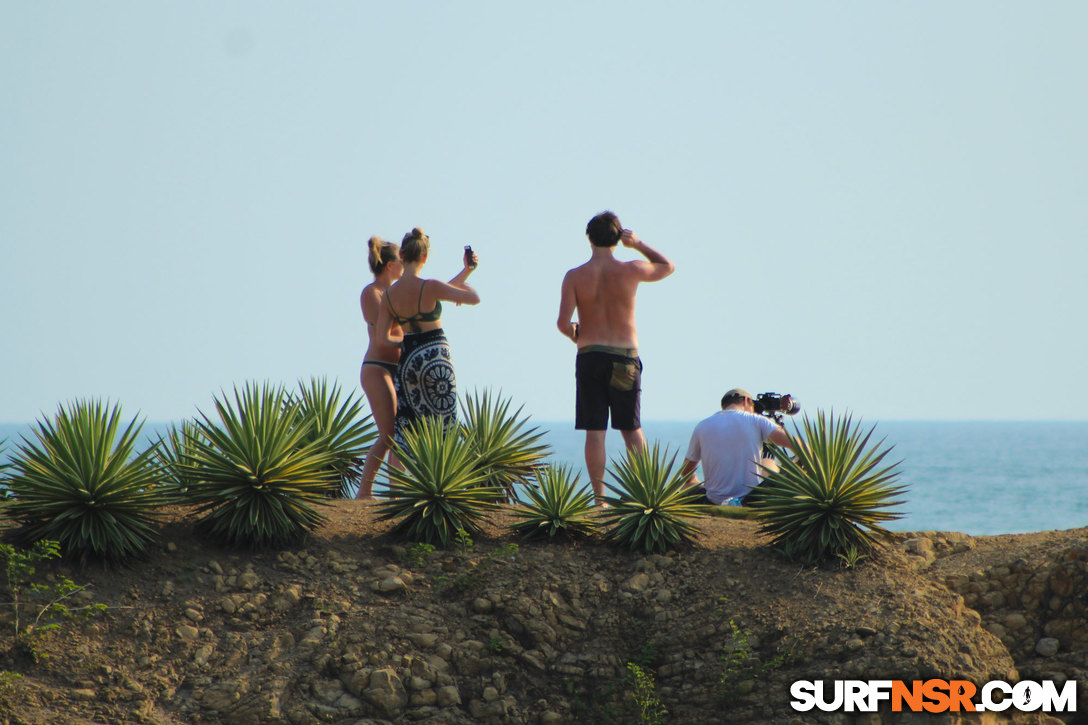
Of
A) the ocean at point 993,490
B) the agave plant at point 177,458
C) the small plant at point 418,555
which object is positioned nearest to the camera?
the small plant at point 418,555

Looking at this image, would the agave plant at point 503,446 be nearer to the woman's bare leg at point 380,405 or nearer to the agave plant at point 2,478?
the woman's bare leg at point 380,405

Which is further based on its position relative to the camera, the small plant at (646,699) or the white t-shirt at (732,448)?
the white t-shirt at (732,448)

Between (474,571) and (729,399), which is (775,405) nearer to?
(729,399)

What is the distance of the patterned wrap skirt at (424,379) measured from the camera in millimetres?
9211

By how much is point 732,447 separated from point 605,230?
2042 mm

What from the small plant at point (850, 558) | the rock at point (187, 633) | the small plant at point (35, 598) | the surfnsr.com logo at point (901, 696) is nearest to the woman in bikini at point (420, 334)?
the rock at point (187, 633)

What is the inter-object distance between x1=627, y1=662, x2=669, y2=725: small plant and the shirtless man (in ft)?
6.87

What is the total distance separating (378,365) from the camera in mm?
9500

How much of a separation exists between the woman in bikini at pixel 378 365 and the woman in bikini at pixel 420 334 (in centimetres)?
16

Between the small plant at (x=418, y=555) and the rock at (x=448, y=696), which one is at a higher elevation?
the small plant at (x=418, y=555)

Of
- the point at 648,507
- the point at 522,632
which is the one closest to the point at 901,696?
the point at 648,507

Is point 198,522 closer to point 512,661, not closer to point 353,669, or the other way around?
point 353,669

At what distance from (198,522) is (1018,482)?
10385cm

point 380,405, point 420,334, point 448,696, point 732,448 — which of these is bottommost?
point 448,696
